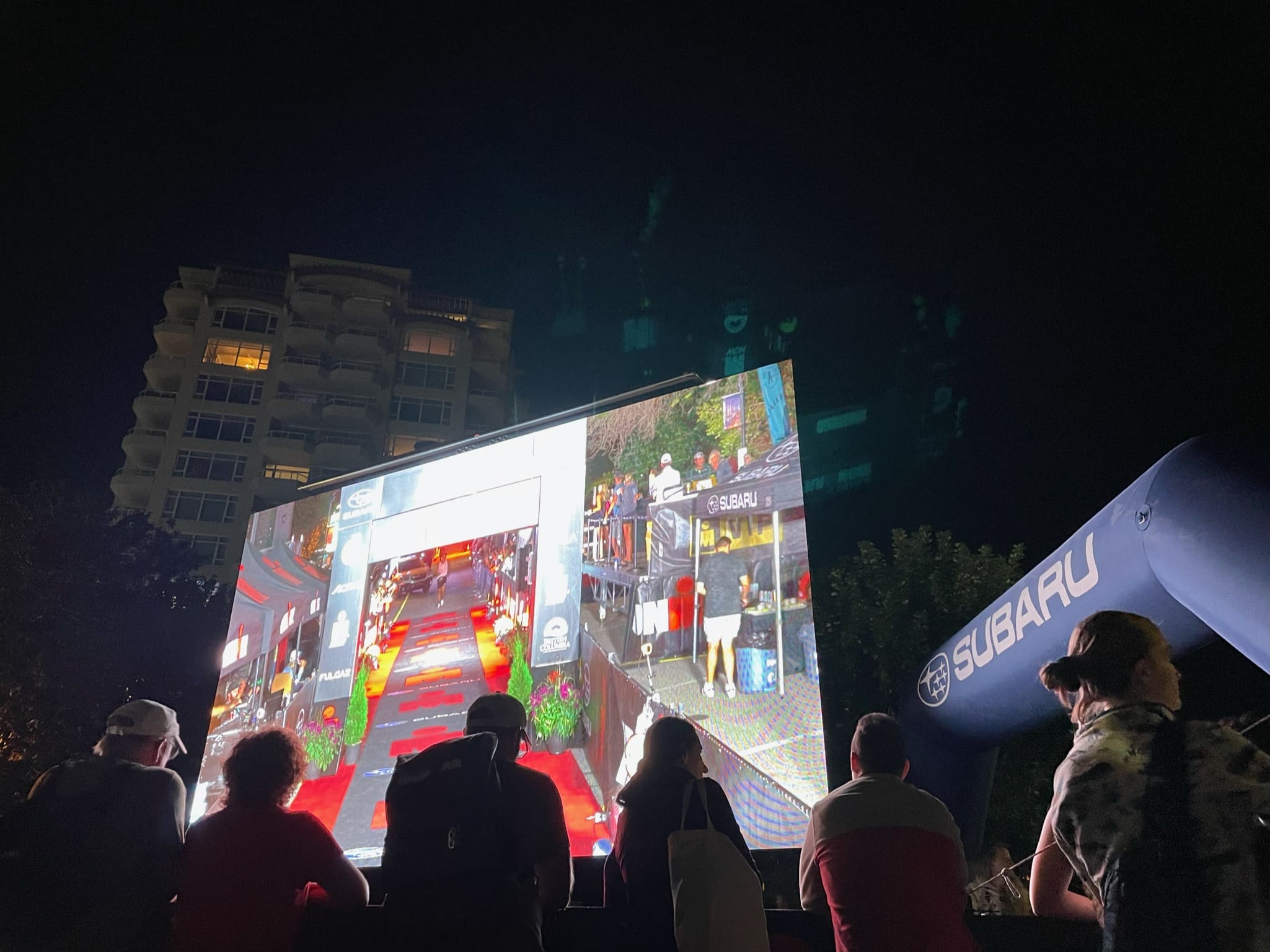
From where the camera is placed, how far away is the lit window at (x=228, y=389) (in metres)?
28.1

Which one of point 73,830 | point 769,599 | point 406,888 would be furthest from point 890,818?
point 769,599

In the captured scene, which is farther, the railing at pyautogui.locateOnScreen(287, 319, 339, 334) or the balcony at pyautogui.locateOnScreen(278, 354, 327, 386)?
the railing at pyautogui.locateOnScreen(287, 319, 339, 334)

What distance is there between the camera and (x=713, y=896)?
6.63 ft

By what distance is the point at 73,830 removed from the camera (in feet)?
7.37

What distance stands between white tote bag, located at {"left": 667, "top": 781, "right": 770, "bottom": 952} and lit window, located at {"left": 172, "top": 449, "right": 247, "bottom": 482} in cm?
2849

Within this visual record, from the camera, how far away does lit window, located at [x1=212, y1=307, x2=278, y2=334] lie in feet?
95.7

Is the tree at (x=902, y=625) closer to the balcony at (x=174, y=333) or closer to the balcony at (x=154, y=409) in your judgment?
the balcony at (x=154, y=409)

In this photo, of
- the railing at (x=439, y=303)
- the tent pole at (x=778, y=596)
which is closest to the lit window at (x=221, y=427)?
the railing at (x=439, y=303)

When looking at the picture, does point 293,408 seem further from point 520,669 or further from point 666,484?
point 666,484

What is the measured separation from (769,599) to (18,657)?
1031 centimetres

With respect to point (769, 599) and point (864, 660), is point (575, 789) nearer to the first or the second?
point (769, 599)

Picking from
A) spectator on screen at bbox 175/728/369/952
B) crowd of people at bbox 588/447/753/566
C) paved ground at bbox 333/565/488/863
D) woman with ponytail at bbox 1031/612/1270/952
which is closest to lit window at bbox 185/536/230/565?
paved ground at bbox 333/565/488/863

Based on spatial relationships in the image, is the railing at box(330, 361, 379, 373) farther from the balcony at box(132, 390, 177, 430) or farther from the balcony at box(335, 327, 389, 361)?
the balcony at box(132, 390, 177, 430)

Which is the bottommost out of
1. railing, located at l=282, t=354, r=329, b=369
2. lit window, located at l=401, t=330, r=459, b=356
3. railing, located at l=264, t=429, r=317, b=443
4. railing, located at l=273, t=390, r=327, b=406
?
railing, located at l=264, t=429, r=317, b=443
